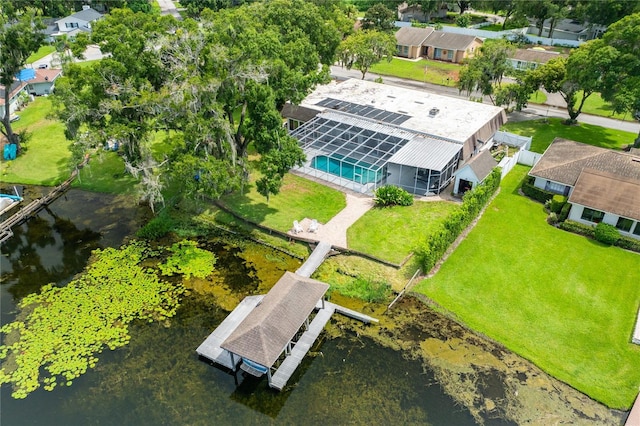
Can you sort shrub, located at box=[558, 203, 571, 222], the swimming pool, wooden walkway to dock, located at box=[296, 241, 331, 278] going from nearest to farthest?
1. wooden walkway to dock, located at box=[296, 241, 331, 278]
2. shrub, located at box=[558, 203, 571, 222]
3. the swimming pool

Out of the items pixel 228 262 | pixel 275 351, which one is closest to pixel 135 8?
pixel 228 262

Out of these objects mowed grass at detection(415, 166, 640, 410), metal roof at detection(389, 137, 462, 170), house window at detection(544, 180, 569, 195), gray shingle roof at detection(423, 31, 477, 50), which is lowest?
mowed grass at detection(415, 166, 640, 410)

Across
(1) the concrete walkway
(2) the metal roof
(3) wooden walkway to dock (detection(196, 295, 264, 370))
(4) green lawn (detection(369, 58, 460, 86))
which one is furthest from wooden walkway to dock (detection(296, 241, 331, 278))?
(4) green lawn (detection(369, 58, 460, 86))

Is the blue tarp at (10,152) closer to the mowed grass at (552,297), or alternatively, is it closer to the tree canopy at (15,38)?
the tree canopy at (15,38)

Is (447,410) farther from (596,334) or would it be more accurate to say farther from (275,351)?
(596,334)

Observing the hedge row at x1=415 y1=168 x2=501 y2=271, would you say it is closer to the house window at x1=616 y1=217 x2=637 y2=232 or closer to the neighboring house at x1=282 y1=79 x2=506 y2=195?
the neighboring house at x1=282 y1=79 x2=506 y2=195

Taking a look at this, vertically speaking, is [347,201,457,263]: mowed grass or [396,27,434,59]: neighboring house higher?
[396,27,434,59]: neighboring house

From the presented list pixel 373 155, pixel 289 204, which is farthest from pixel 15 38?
pixel 373 155

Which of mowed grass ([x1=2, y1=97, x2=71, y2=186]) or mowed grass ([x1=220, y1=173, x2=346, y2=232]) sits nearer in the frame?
mowed grass ([x1=220, y1=173, x2=346, y2=232])
